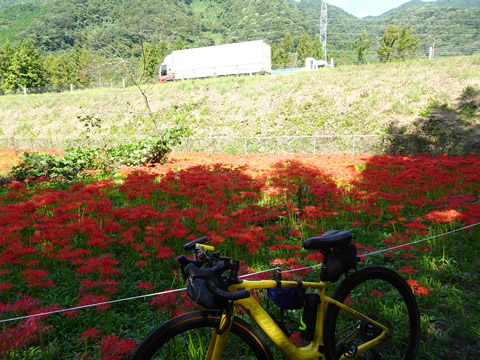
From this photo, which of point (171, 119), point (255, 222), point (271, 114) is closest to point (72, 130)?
point (171, 119)

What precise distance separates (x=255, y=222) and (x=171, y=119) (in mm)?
17002

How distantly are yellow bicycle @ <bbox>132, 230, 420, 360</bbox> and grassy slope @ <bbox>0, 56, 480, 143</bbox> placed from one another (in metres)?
12.5

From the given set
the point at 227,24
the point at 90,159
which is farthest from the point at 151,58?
the point at 227,24

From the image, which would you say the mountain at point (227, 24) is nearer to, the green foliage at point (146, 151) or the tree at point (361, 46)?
the tree at point (361, 46)

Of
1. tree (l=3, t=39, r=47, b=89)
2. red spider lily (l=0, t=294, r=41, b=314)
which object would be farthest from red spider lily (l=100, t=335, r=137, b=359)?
tree (l=3, t=39, r=47, b=89)

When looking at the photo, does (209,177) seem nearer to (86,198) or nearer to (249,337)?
(86,198)

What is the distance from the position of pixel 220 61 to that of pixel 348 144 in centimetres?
1736

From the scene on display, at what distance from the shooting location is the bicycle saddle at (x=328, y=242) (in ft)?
5.34

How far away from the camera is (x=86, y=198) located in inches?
190

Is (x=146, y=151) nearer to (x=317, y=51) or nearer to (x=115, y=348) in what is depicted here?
(x=115, y=348)

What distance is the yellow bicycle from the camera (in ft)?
4.09

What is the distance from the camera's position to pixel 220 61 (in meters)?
26.8

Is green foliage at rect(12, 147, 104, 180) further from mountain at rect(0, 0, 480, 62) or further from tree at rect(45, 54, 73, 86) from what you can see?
mountain at rect(0, 0, 480, 62)

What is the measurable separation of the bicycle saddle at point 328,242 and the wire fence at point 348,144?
10.5 meters
